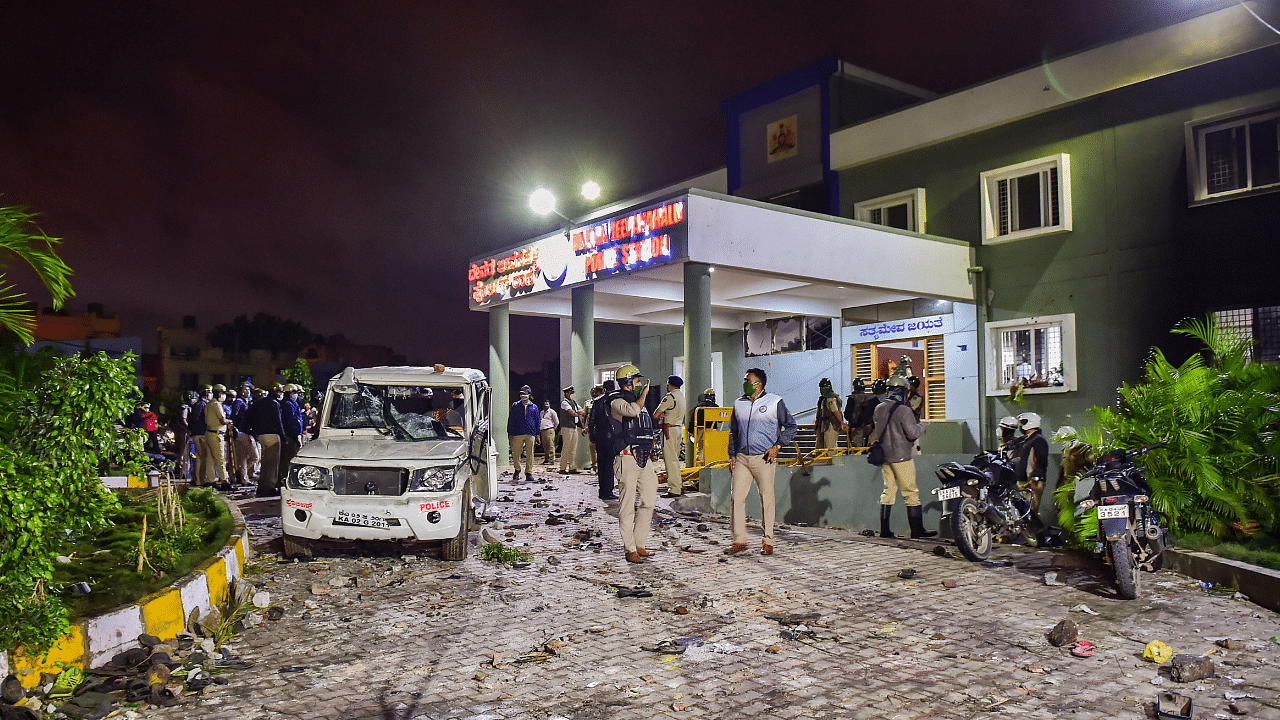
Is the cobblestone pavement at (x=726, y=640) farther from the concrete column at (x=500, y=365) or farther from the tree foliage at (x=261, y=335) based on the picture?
the tree foliage at (x=261, y=335)

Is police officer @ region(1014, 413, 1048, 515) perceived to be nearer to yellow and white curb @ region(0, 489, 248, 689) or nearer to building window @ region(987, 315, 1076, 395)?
yellow and white curb @ region(0, 489, 248, 689)

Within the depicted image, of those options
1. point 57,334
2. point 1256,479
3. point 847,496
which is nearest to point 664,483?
point 847,496

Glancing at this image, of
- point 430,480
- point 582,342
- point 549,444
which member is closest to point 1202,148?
point 582,342

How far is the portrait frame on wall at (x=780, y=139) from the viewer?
22.6 meters

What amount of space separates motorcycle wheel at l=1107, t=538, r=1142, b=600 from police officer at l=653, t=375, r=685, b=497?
26.3ft

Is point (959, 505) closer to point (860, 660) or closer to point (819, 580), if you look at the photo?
point (819, 580)

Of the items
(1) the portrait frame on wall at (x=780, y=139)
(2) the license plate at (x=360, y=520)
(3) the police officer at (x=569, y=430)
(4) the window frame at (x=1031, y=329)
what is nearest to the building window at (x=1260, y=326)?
(4) the window frame at (x=1031, y=329)

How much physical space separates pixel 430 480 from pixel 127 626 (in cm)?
343

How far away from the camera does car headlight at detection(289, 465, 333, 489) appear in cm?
862

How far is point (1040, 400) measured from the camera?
58.0ft

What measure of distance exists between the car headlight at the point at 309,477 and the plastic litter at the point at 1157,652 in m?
7.02

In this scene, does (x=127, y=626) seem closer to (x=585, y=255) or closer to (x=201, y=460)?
(x=201, y=460)

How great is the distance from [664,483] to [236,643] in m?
11.3

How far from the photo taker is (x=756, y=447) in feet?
31.1
